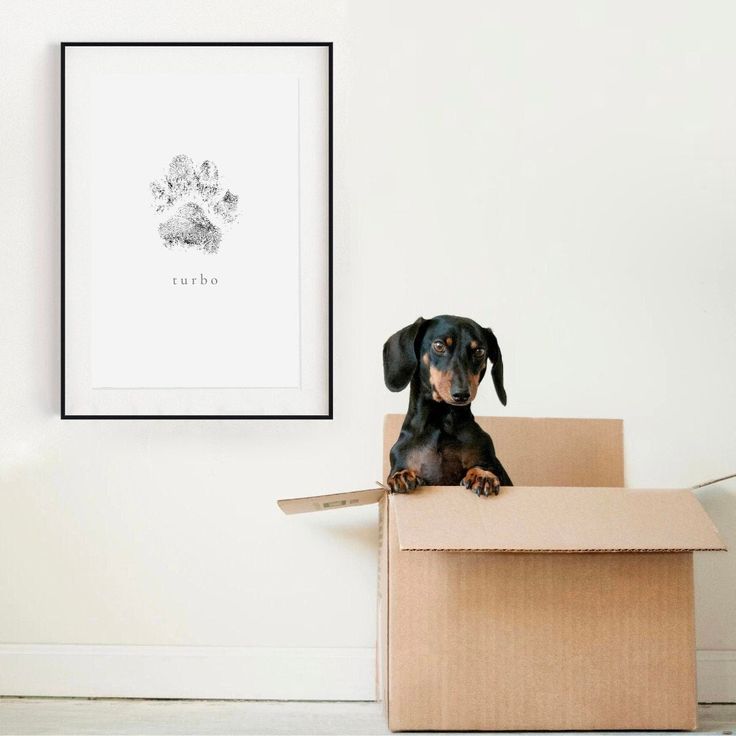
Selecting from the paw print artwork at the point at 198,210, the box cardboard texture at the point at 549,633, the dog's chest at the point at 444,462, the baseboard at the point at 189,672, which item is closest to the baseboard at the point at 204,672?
the baseboard at the point at 189,672

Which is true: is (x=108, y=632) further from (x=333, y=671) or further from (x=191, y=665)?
(x=333, y=671)

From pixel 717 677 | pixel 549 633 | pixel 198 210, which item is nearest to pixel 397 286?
pixel 198 210

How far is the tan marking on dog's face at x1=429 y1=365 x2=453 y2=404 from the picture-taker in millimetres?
1434

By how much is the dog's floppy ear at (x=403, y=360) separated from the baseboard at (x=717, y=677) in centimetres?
94

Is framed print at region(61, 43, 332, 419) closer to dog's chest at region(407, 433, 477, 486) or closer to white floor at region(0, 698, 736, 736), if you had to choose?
dog's chest at region(407, 433, 477, 486)

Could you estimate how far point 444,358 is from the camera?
1458mm

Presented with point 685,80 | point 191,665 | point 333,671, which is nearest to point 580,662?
point 333,671

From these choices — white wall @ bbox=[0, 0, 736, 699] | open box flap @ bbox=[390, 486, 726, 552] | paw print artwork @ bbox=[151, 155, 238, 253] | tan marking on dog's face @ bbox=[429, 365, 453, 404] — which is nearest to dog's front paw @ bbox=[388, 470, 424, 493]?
open box flap @ bbox=[390, 486, 726, 552]

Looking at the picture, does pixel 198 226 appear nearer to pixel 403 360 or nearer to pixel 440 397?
pixel 403 360

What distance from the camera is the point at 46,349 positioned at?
72.5 inches

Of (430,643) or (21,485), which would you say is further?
(21,485)

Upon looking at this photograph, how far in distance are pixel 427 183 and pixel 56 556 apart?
118 cm

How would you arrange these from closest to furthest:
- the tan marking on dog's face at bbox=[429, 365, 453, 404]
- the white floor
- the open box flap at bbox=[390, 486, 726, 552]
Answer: the open box flap at bbox=[390, 486, 726, 552]
the tan marking on dog's face at bbox=[429, 365, 453, 404]
the white floor

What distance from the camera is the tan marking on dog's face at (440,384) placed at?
1434mm
